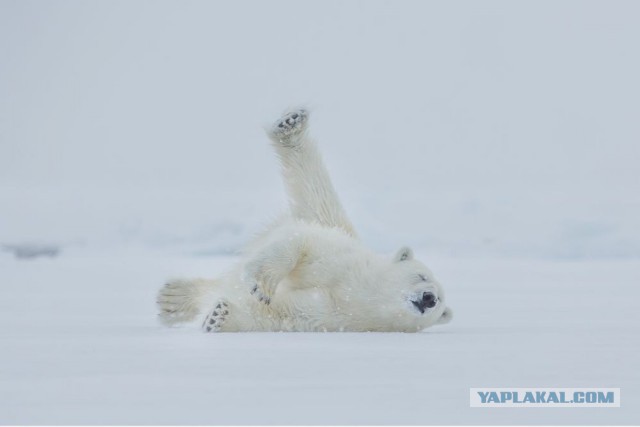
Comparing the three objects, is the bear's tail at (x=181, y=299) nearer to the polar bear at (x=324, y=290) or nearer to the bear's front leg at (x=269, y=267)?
the polar bear at (x=324, y=290)

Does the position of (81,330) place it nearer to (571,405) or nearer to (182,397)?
(182,397)

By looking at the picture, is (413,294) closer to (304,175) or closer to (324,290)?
(324,290)

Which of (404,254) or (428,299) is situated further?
(404,254)

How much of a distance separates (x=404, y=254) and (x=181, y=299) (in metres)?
1.52

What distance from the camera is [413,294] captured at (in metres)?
6.35

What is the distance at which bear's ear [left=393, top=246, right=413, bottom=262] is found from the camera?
6.53 meters

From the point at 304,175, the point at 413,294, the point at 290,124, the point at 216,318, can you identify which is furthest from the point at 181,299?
the point at 413,294

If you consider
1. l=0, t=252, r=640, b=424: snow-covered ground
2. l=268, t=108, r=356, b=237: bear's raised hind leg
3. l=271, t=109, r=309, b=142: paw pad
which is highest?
l=271, t=109, r=309, b=142: paw pad

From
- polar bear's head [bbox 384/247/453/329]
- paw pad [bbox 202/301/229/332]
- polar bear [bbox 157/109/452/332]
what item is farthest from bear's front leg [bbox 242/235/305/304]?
polar bear's head [bbox 384/247/453/329]

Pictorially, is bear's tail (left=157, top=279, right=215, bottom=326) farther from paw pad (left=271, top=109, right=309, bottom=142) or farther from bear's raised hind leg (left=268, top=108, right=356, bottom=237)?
paw pad (left=271, top=109, right=309, bottom=142)

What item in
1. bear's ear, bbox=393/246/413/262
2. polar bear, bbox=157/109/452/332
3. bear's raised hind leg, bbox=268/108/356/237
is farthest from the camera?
bear's raised hind leg, bbox=268/108/356/237

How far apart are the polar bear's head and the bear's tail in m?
1.40

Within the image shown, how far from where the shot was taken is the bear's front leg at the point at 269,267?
20.5 ft

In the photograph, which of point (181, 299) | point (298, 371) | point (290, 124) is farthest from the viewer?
point (290, 124)
